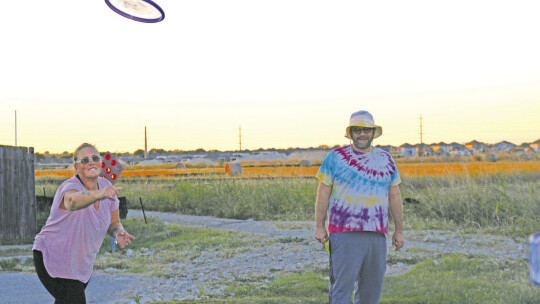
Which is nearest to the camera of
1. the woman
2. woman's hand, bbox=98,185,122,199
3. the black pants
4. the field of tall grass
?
woman's hand, bbox=98,185,122,199

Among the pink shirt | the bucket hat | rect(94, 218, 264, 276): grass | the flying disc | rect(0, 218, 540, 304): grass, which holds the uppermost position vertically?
the flying disc

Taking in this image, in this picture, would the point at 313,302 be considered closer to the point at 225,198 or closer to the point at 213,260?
the point at 213,260

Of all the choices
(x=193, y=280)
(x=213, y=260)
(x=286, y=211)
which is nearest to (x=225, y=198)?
(x=286, y=211)

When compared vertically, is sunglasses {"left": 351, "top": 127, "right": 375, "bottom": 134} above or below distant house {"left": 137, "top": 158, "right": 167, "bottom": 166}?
above

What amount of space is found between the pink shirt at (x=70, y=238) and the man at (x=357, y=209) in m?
1.52

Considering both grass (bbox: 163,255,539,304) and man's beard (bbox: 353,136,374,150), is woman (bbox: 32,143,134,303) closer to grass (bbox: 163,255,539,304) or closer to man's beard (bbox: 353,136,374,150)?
man's beard (bbox: 353,136,374,150)

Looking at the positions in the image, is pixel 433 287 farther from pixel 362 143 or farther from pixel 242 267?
pixel 362 143

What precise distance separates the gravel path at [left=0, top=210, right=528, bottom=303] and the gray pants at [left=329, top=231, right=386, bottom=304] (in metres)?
2.80

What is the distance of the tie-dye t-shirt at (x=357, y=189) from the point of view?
407 cm

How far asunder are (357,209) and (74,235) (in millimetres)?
1893

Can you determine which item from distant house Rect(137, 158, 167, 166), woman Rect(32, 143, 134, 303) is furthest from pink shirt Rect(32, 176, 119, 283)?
distant house Rect(137, 158, 167, 166)

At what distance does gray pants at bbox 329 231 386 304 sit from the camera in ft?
13.4

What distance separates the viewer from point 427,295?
20.9ft

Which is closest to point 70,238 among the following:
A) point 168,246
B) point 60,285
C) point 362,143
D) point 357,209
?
point 60,285
